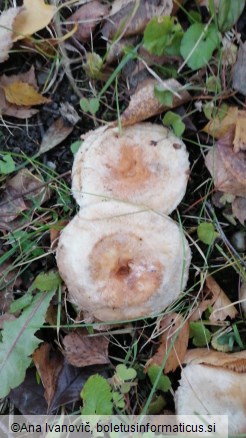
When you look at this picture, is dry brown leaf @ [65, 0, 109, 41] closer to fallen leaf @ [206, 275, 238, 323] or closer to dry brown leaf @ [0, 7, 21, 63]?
dry brown leaf @ [0, 7, 21, 63]

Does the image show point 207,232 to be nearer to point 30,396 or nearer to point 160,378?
point 160,378

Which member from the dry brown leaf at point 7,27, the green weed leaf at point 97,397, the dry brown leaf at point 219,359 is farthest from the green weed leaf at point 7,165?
the dry brown leaf at point 219,359

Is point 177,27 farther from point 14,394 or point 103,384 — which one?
point 14,394

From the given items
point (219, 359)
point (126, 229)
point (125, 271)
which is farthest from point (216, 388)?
point (126, 229)

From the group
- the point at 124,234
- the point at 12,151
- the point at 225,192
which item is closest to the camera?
the point at 124,234

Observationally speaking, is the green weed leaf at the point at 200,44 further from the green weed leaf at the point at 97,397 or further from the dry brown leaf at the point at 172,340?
the green weed leaf at the point at 97,397

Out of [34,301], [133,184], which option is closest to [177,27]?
[133,184]

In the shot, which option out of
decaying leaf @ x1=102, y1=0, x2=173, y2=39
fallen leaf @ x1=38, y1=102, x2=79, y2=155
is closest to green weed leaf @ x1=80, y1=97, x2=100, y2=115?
fallen leaf @ x1=38, y1=102, x2=79, y2=155
